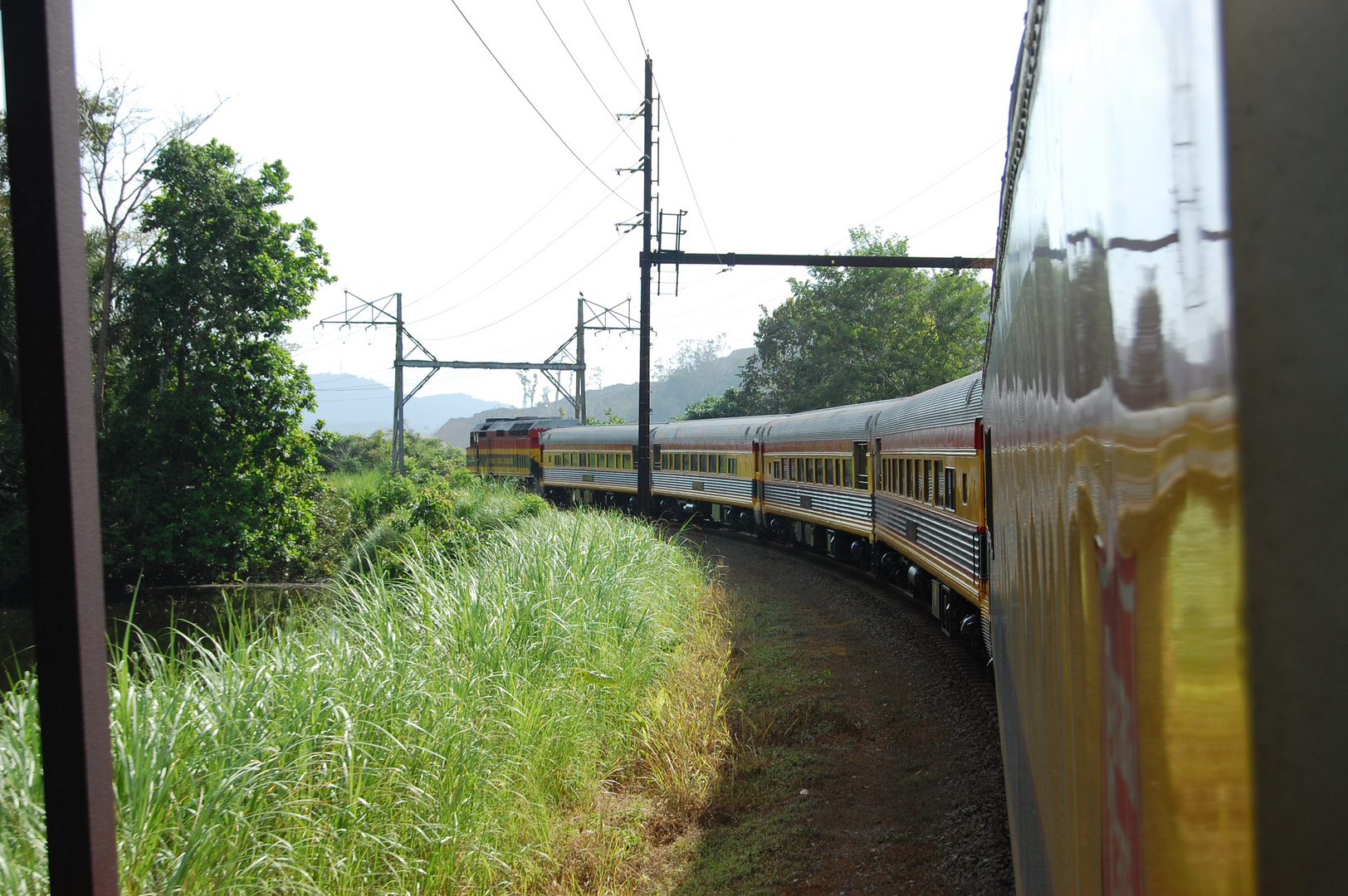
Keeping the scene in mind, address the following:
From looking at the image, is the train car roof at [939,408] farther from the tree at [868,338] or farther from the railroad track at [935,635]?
the tree at [868,338]

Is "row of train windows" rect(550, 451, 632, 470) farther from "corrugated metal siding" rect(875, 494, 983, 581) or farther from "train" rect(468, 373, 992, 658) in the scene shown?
"corrugated metal siding" rect(875, 494, 983, 581)

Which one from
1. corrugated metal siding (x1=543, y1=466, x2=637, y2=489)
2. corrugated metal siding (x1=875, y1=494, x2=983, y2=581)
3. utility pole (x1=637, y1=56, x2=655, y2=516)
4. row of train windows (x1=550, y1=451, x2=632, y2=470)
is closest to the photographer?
corrugated metal siding (x1=875, y1=494, x2=983, y2=581)

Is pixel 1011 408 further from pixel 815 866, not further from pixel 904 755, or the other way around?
pixel 904 755

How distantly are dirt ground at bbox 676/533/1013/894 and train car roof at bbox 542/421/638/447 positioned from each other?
16723 millimetres

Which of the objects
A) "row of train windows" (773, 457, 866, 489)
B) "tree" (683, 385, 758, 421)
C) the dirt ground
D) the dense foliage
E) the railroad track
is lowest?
the dirt ground

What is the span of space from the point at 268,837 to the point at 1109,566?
446 cm

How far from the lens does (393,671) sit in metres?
5.99

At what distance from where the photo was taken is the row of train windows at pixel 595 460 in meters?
28.7

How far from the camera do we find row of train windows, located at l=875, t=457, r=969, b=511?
9.92 metres

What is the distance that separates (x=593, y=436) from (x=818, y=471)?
14.5m

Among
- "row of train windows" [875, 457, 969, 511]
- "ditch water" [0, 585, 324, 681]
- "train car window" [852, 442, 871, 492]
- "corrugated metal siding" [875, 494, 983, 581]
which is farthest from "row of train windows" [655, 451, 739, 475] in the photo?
"corrugated metal siding" [875, 494, 983, 581]

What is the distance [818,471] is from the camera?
1814 centimetres

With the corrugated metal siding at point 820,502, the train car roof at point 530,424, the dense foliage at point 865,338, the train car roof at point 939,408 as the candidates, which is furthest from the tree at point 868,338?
the train car roof at point 939,408

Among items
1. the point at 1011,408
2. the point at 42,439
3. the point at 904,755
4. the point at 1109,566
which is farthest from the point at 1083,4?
the point at 904,755
